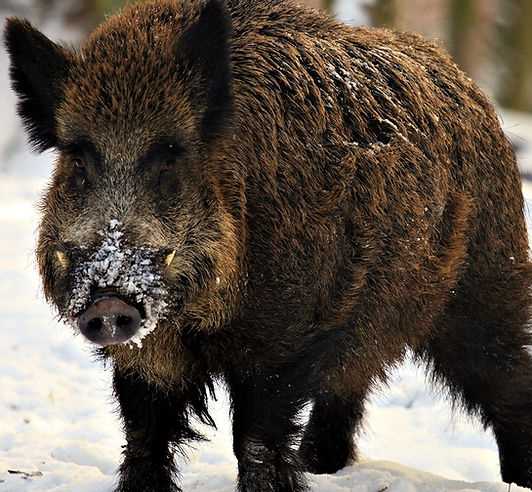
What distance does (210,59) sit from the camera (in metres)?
4.25

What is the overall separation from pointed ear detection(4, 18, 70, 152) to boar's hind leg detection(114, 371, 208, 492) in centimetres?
112

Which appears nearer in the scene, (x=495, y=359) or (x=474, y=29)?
(x=495, y=359)

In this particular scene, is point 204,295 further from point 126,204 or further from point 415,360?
point 415,360

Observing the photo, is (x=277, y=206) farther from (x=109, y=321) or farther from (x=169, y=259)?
(x=109, y=321)

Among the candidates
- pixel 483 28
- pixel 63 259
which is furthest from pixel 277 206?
pixel 483 28

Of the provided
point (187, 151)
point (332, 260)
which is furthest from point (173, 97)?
point (332, 260)

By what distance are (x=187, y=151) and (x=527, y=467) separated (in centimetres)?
268

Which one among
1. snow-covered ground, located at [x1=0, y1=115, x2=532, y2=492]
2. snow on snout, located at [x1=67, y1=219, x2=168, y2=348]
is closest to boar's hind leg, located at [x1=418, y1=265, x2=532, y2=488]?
snow-covered ground, located at [x1=0, y1=115, x2=532, y2=492]

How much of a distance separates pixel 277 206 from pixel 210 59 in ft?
2.02

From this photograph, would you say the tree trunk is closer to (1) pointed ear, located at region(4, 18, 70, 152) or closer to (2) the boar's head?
(2) the boar's head

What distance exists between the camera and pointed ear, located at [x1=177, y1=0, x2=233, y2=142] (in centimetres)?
423

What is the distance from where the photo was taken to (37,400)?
23.4 feet

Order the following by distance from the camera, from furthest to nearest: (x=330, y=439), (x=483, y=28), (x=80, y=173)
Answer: (x=483, y=28)
(x=330, y=439)
(x=80, y=173)

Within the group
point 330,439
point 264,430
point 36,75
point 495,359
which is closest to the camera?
point 36,75
